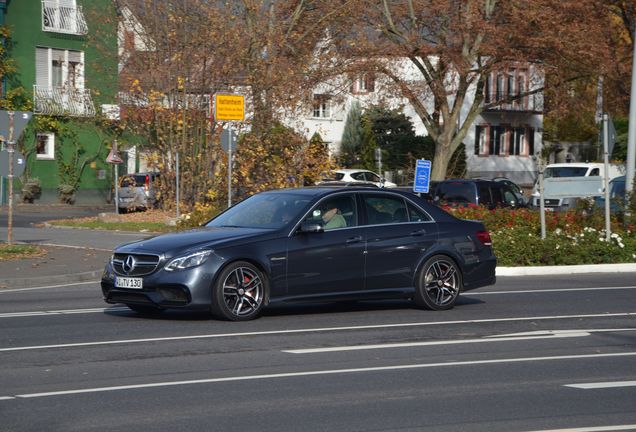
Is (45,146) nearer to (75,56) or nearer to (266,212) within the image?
(75,56)

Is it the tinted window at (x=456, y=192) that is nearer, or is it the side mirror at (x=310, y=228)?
the side mirror at (x=310, y=228)

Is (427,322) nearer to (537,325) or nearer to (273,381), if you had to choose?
(537,325)

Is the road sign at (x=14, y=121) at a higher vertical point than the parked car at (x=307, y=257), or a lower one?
higher

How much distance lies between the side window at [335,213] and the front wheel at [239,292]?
3.51ft

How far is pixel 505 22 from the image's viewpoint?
43.7 meters

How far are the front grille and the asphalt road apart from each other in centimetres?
59

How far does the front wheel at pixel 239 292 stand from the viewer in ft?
43.4

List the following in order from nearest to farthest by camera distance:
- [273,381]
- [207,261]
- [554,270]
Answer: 1. [273,381]
2. [207,261]
3. [554,270]

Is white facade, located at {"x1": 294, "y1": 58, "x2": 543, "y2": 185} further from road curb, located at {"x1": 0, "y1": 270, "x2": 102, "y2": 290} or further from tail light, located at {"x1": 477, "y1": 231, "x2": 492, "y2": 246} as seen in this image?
tail light, located at {"x1": 477, "y1": 231, "x2": 492, "y2": 246}

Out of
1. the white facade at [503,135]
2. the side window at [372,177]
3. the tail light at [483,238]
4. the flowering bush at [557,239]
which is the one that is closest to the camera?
the tail light at [483,238]

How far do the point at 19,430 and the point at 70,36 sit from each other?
152ft

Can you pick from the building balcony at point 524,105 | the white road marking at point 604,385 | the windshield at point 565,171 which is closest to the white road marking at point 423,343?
the white road marking at point 604,385

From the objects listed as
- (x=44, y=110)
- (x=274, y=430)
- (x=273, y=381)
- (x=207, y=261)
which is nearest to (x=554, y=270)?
(x=207, y=261)

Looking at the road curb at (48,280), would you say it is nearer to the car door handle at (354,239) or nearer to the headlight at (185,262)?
the headlight at (185,262)
